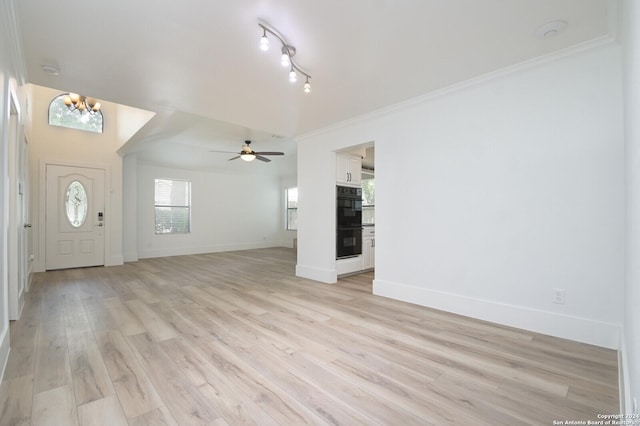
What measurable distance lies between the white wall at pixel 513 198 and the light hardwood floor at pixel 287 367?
1.00 feet

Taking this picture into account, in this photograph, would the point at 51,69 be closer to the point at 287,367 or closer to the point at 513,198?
the point at 287,367

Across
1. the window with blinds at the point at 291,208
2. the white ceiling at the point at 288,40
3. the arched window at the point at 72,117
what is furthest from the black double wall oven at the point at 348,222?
the arched window at the point at 72,117

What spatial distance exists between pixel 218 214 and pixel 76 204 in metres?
3.37

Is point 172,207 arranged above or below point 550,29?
below

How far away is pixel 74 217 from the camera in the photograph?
5789 millimetres

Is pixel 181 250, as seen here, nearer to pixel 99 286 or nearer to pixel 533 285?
pixel 99 286

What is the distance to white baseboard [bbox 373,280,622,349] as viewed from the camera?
90.5 inches

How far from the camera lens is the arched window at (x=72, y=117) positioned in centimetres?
558

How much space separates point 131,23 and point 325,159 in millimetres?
3025

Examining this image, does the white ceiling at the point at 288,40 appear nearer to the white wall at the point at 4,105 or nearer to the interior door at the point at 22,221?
the white wall at the point at 4,105

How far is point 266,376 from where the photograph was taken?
1.91 m

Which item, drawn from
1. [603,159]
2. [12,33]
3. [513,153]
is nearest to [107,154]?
[12,33]

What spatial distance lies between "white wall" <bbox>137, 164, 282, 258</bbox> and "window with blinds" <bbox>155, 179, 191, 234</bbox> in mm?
142

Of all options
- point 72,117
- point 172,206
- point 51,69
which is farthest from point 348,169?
point 72,117
